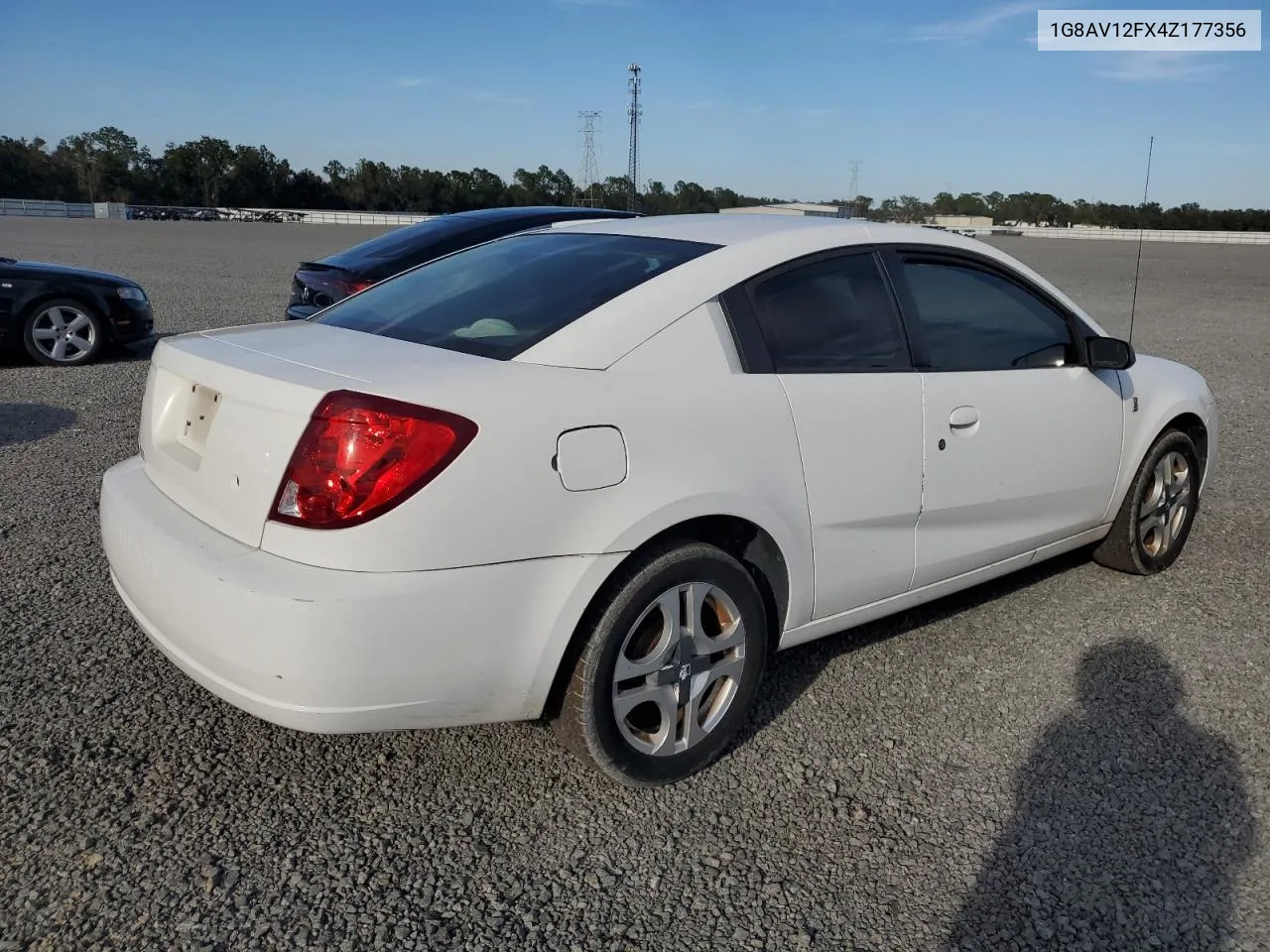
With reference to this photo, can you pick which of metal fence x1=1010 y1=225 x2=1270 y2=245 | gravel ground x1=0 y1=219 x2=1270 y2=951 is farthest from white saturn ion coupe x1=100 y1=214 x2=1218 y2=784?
metal fence x1=1010 y1=225 x2=1270 y2=245

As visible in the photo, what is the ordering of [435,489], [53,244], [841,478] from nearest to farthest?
[435,489]
[841,478]
[53,244]

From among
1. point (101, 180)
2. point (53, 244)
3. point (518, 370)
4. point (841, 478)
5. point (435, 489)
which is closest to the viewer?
point (435, 489)

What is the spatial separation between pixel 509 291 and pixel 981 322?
69.7 inches

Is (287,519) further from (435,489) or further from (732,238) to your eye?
(732,238)

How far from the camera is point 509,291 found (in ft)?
10.8

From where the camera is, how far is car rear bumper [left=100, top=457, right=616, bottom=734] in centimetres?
239

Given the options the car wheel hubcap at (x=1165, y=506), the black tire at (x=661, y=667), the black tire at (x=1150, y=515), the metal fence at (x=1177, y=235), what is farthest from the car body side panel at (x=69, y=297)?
the metal fence at (x=1177, y=235)

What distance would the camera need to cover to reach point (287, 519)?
2.48 meters

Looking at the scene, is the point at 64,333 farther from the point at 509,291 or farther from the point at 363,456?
the point at 363,456

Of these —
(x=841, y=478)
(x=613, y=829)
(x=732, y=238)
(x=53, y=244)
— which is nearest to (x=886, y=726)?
(x=841, y=478)

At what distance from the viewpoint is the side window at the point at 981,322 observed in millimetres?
3646

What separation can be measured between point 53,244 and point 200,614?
2905 cm

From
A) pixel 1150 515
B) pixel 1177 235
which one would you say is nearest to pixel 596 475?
pixel 1150 515

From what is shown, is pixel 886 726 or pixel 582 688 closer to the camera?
pixel 582 688
